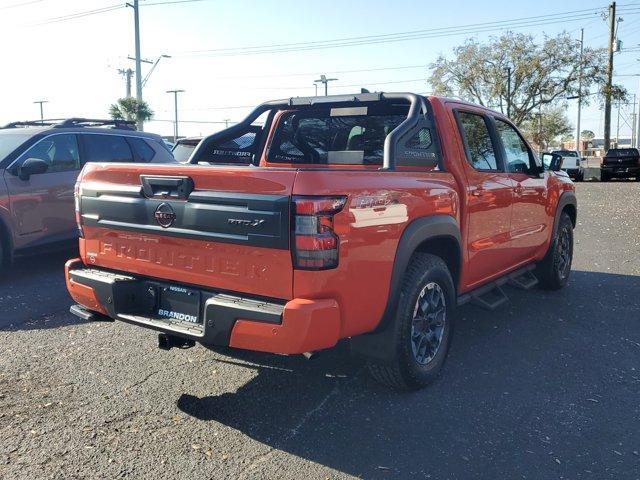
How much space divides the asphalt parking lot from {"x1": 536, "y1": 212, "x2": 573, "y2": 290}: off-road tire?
3.36ft

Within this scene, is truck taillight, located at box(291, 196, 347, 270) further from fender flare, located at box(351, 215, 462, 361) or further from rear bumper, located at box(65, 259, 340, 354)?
Result: fender flare, located at box(351, 215, 462, 361)

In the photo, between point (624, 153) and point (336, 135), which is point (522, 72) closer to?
point (624, 153)

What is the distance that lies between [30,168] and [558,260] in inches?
245

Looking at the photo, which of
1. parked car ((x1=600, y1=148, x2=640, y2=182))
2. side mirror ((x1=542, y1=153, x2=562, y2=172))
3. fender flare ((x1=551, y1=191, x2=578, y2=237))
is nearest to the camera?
side mirror ((x1=542, y1=153, x2=562, y2=172))

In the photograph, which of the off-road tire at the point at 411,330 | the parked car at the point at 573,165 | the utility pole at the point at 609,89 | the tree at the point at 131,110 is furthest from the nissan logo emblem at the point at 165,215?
the utility pole at the point at 609,89

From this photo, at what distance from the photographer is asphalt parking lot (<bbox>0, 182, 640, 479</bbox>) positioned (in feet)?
10.1

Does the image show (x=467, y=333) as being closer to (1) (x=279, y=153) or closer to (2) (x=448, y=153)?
(2) (x=448, y=153)

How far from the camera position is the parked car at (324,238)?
9.96 feet

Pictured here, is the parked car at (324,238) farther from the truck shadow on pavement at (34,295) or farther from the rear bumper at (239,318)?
the truck shadow on pavement at (34,295)

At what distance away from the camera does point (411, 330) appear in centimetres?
375

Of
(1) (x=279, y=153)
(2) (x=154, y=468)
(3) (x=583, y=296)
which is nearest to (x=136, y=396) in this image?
(2) (x=154, y=468)

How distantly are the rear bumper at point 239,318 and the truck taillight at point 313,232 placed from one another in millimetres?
212

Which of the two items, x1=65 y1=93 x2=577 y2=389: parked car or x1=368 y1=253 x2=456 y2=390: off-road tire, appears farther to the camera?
x1=368 y1=253 x2=456 y2=390: off-road tire

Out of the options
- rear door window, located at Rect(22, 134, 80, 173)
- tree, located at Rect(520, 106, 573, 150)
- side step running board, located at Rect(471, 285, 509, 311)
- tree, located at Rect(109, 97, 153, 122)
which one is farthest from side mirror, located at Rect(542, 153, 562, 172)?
tree, located at Rect(520, 106, 573, 150)
